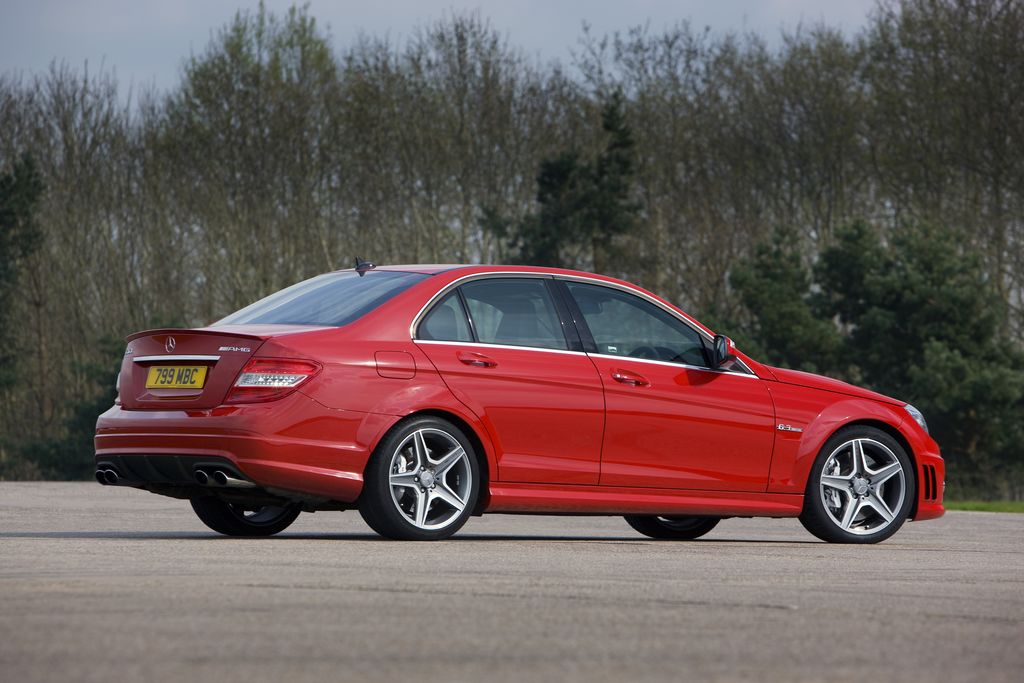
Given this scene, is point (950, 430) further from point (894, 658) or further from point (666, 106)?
point (894, 658)

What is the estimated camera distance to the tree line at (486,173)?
39.5 m

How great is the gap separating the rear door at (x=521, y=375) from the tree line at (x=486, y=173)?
2822 cm

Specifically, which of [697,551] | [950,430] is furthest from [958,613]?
[950,430]

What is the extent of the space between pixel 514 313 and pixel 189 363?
1.89 m

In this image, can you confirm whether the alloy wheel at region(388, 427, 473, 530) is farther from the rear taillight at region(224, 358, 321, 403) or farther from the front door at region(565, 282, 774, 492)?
the front door at region(565, 282, 774, 492)

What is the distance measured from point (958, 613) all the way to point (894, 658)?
4.41 feet

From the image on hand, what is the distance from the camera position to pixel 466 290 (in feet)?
33.4

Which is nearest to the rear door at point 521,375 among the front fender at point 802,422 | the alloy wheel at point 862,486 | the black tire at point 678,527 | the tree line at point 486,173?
the front fender at point 802,422

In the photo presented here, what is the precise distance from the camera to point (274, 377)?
9.29 metres

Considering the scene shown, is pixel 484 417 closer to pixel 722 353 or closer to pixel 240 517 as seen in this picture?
pixel 722 353

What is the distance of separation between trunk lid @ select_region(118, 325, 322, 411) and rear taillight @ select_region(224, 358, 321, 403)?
0.28ft

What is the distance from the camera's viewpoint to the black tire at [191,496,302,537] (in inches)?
423

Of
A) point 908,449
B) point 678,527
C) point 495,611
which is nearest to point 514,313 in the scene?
point 678,527

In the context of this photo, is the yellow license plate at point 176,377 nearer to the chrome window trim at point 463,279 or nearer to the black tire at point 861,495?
the chrome window trim at point 463,279
